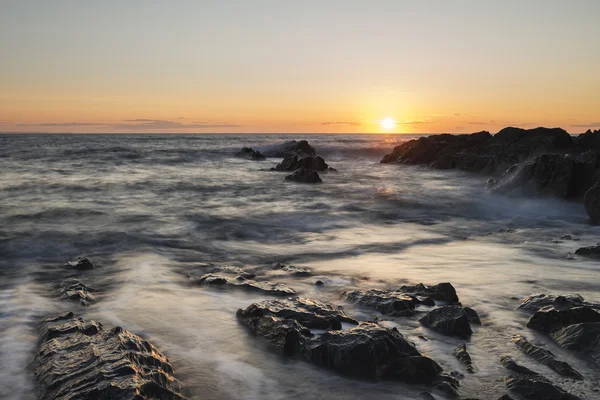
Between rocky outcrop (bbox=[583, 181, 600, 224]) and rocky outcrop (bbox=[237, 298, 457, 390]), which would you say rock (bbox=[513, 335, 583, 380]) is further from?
rocky outcrop (bbox=[583, 181, 600, 224])

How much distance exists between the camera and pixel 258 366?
4.11m

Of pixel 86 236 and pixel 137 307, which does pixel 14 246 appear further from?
pixel 137 307

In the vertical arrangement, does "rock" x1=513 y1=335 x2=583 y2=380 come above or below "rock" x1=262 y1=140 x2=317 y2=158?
below

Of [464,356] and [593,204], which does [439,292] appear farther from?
[593,204]

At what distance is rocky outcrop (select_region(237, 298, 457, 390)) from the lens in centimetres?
383

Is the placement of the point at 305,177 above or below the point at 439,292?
above

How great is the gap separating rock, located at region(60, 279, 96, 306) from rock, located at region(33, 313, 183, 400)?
1.21 meters

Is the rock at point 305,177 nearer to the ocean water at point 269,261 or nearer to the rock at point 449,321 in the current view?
the ocean water at point 269,261

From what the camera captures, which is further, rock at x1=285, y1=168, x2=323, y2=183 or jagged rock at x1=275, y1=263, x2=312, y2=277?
rock at x1=285, y1=168, x2=323, y2=183

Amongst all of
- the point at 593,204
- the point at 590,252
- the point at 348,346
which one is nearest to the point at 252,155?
the point at 593,204

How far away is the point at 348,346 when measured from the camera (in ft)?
13.2

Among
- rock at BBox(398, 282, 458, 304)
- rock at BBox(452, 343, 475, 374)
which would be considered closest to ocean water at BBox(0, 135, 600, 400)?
rock at BBox(452, 343, 475, 374)

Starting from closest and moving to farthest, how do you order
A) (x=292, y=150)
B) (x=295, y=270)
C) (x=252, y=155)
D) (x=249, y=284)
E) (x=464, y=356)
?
(x=464, y=356) < (x=249, y=284) < (x=295, y=270) < (x=252, y=155) < (x=292, y=150)

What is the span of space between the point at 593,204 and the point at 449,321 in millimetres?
9099
